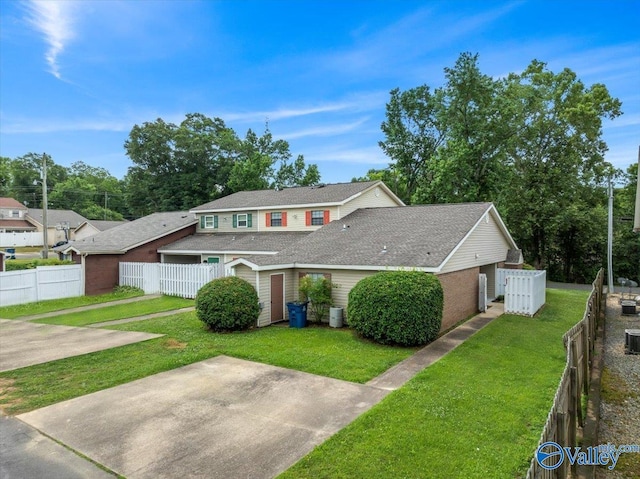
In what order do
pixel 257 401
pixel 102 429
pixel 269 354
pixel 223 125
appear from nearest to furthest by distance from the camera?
pixel 102 429
pixel 257 401
pixel 269 354
pixel 223 125

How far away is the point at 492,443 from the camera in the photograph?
18.7 feet

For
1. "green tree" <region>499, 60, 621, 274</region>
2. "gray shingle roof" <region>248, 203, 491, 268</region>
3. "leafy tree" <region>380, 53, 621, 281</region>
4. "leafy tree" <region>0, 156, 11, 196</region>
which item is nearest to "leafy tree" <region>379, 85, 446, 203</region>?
"leafy tree" <region>380, 53, 621, 281</region>

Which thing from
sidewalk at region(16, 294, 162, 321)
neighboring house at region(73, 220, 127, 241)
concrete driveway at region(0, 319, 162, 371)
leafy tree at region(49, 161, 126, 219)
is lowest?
sidewalk at region(16, 294, 162, 321)

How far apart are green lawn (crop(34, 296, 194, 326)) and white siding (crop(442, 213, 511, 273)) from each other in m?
12.8

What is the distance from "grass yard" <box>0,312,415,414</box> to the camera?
8266mm

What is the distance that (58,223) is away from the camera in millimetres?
53688

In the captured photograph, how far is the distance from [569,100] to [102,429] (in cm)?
4225

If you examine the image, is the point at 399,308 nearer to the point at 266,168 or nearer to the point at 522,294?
the point at 522,294

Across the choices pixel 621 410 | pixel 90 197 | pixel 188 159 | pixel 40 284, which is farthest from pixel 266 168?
pixel 90 197

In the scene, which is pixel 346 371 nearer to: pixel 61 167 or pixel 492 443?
pixel 492 443

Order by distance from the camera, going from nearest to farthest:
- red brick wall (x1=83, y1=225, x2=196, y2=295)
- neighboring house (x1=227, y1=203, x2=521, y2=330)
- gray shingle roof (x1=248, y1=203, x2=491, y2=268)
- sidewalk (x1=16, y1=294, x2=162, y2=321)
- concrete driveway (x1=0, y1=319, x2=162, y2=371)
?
concrete driveway (x1=0, y1=319, x2=162, y2=371) < neighboring house (x1=227, y1=203, x2=521, y2=330) < gray shingle roof (x1=248, y1=203, x2=491, y2=268) < sidewalk (x1=16, y1=294, x2=162, y2=321) < red brick wall (x1=83, y1=225, x2=196, y2=295)

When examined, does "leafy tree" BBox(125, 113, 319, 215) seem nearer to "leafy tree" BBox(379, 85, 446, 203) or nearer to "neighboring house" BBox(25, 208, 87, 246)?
"neighboring house" BBox(25, 208, 87, 246)

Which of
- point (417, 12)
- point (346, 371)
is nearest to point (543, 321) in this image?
point (346, 371)

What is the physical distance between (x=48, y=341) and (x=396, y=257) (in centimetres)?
1221
